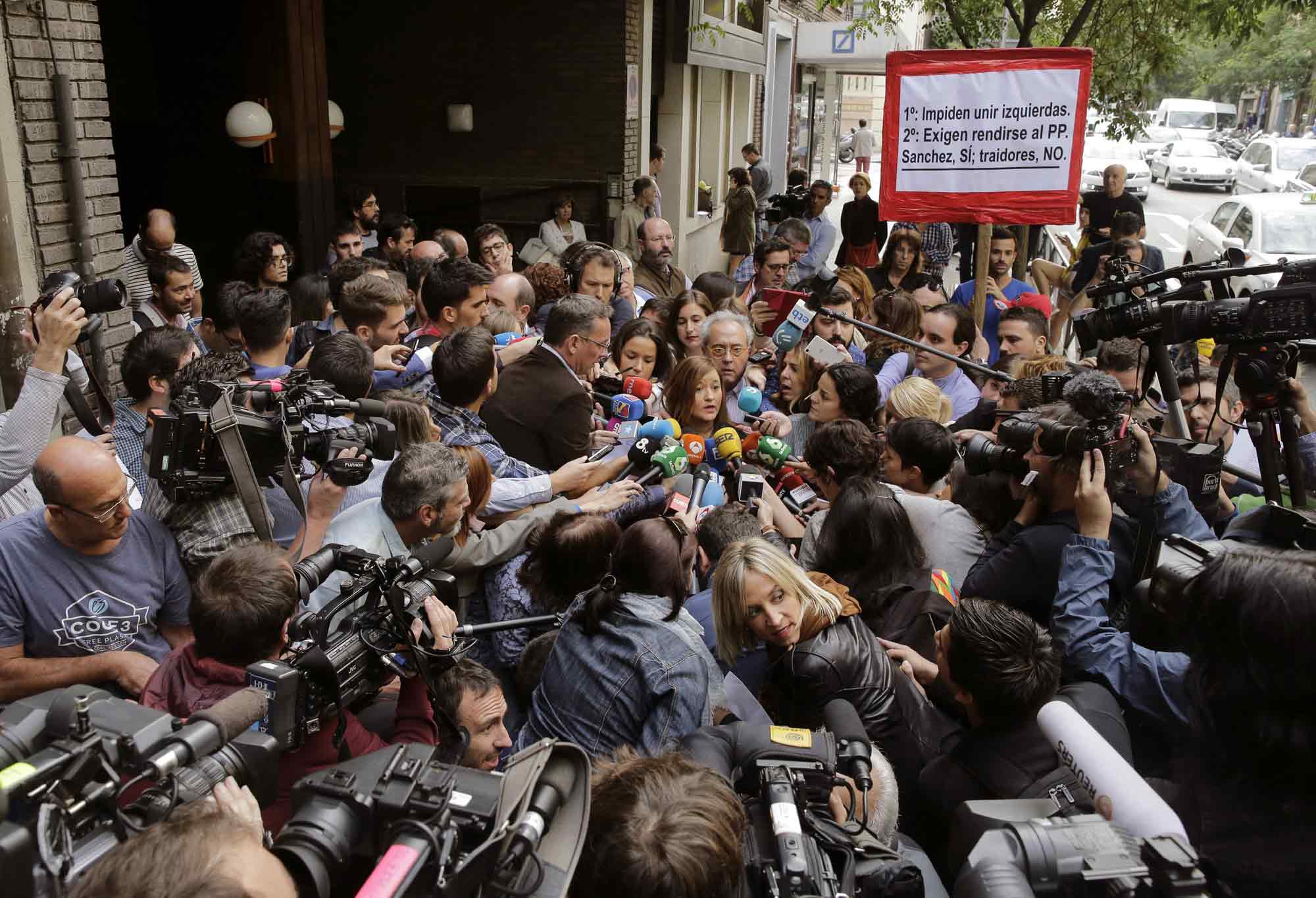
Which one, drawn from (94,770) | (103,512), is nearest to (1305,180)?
(103,512)

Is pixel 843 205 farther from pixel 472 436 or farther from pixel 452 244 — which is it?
pixel 472 436

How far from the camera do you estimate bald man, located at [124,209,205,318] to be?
5.34m

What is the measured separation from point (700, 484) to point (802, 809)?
80.8 inches

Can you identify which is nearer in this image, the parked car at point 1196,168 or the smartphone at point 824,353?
the smartphone at point 824,353

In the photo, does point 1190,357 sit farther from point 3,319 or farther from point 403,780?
point 3,319

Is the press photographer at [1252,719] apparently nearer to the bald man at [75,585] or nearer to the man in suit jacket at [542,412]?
the bald man at [75,585]

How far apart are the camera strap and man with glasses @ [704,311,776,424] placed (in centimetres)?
271

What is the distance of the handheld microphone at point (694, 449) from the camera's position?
4.30 m

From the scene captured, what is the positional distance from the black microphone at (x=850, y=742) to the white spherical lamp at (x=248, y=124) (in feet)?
22.4

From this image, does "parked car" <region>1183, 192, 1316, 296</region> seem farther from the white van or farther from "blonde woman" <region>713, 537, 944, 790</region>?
the white van

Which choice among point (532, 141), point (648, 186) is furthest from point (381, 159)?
point (648, 186)

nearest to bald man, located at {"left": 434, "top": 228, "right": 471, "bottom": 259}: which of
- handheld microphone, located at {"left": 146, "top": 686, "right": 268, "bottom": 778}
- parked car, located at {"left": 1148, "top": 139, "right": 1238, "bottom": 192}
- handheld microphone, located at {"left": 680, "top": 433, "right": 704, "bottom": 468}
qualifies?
handheld microphone, located at {"left": 680, "top": 433, "right": 704, "bottom": 468}

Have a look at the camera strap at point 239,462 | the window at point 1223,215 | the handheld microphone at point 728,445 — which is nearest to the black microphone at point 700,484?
the handheld microphone at point 728,445

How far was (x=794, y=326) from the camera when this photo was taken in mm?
5379
